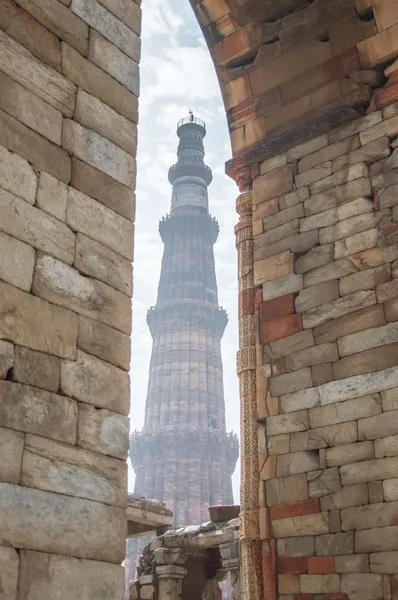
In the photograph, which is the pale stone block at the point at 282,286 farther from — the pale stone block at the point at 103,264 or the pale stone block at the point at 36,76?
the pale stone block at the point at 36,76

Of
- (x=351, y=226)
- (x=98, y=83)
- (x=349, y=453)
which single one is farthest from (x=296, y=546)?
(x=98, y=83)

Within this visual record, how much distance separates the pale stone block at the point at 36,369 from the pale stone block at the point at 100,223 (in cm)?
67

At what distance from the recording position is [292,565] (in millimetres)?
5668

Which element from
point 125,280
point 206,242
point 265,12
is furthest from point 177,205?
point 125,280

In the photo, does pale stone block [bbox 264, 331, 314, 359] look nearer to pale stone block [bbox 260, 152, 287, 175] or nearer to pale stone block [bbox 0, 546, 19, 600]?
pale stone block [bbox 260, 152, 287, 175]

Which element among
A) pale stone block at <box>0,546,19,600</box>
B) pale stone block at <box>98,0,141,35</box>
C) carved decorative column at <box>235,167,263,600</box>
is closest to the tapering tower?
carved decorative column at <box>235,167,263,600</box>

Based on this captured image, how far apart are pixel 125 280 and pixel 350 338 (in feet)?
10.1

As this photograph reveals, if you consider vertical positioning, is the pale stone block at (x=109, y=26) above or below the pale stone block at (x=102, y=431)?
above

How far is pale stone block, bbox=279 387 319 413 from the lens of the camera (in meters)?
5.94

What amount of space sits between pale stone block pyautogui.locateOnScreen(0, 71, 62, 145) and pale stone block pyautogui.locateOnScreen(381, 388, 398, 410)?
3445 mm

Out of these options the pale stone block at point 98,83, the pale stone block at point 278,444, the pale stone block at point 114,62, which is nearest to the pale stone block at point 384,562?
the pale stone block at point 278,444

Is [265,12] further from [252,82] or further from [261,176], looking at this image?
[261,176]

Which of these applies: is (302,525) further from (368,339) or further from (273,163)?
(273,163)

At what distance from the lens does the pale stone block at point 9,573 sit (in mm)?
2334
